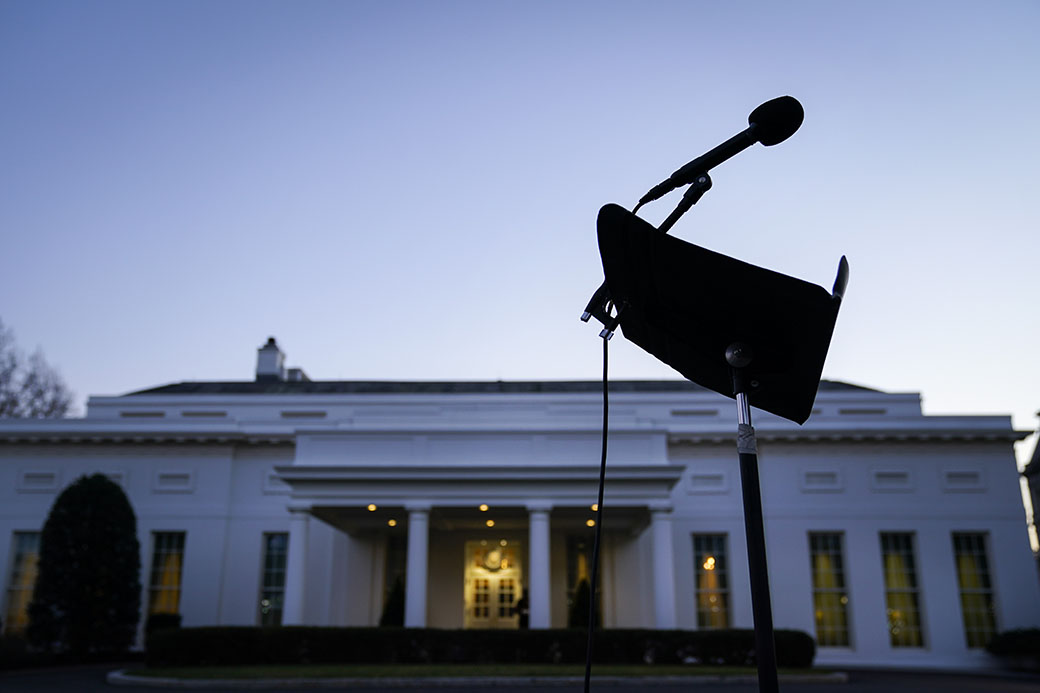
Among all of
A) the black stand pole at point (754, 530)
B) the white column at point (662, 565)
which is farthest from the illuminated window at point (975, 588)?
the black stand pole at point (754, 530)

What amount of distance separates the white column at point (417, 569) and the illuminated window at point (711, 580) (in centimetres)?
832

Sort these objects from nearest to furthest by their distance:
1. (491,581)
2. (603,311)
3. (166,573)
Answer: (603,311)
(166,573)
(491,581)

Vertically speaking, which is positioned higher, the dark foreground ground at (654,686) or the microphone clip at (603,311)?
the microphone clip at (603,311)

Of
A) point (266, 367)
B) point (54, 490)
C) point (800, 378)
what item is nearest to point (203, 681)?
point (54, 490)

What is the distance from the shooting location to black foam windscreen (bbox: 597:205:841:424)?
2055 millimetres

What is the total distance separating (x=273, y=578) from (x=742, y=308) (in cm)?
2381

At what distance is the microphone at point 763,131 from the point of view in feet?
6.95

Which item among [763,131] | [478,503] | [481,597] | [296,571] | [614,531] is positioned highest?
[478,503]

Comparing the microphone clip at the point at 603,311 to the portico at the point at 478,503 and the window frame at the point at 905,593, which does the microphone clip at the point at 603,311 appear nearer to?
the portico at the point at 478,503

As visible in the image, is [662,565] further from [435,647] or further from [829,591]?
[829,591]

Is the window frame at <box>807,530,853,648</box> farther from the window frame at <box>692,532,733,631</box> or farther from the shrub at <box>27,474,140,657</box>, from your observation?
the shrub at <box>27,474,140,657</box>

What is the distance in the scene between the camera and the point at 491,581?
24.1 metres

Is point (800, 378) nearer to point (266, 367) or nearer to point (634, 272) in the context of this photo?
point (634, 272)

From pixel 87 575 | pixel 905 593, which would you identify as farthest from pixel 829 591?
pixel 87 575
